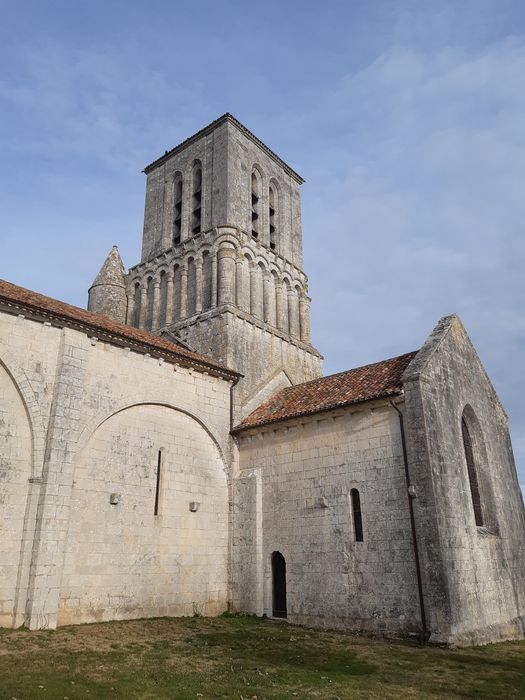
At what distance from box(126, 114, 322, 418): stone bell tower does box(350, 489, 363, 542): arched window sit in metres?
5.81

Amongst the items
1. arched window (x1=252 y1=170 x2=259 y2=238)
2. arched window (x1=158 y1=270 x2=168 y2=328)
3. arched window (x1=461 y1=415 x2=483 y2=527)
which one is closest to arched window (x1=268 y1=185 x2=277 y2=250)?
arched window (x1=252 y1=170 x2=259 y2=238)

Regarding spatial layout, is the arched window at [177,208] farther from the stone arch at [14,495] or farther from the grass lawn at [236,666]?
the grass lawn at [236,666]

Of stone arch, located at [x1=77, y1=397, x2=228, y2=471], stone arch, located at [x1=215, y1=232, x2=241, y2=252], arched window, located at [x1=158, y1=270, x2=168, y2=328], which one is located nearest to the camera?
stone arch, located at [x1=77, y1=397, x2=228, y2=471]

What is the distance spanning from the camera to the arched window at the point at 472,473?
54.5 ft

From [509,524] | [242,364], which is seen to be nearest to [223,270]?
[242,364]

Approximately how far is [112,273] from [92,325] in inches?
467

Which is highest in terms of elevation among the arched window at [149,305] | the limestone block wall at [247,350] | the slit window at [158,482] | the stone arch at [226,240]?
the stone arch at [226,240]

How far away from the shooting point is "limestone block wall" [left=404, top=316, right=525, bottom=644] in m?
13.2

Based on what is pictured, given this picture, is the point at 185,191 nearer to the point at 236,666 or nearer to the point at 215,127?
the point at 215,127

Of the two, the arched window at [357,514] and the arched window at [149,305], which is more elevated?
the arched window at [149,305]

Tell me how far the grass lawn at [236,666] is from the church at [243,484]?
43.2 inches

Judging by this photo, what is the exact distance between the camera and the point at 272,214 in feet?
91.6

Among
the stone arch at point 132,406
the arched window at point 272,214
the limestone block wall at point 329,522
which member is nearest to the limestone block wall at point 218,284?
the arched window at point 272,214

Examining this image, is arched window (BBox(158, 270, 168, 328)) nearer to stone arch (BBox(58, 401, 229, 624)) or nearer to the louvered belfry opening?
stone arch (BBox(58, 401, 229, 624))
